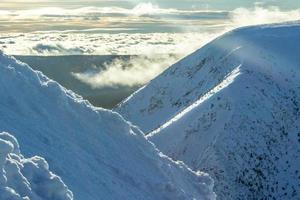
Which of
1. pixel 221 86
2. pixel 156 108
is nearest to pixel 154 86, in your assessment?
pixel 156 108

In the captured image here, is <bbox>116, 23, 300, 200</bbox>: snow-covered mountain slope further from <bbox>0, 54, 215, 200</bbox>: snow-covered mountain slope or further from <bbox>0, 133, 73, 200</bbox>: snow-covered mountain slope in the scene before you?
<bbox>0, 133, 73, 200</bbox>: snow-covered mountain slope

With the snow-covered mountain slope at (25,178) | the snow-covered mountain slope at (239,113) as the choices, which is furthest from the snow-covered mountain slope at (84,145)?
the snow-covered mountain slope at (239,113)

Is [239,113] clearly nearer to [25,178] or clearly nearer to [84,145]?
[84,145]

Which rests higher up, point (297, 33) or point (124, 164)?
point (124, 164)

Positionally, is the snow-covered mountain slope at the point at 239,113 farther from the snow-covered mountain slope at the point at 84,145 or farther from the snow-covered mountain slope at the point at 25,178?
the snow-covered mountain slope at the point at 25,178

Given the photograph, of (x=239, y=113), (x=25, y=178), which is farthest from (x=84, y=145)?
(x=239, y=113)

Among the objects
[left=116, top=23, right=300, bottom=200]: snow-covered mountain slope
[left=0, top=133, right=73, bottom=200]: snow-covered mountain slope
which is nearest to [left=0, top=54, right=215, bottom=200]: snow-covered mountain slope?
[left=0, top=133, right=73, bottom=200]: snow-covered mountain slope

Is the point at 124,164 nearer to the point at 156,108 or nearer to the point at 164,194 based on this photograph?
the point at 164,194
